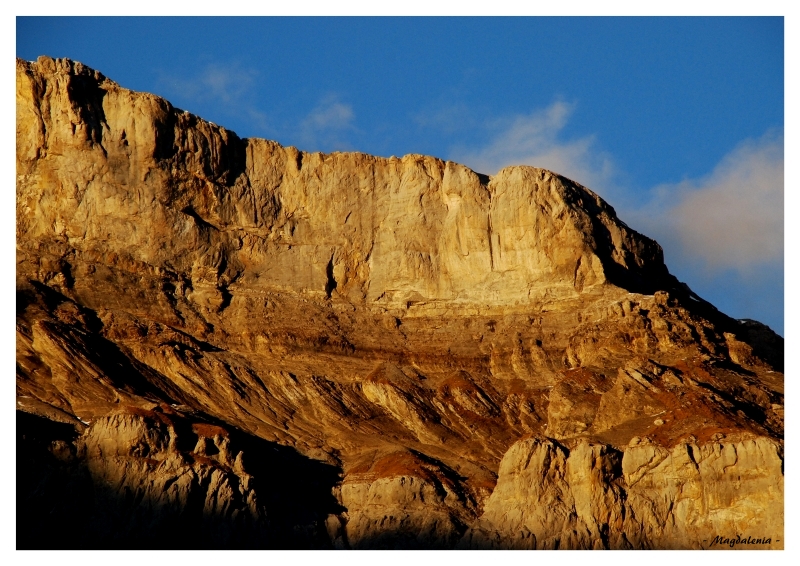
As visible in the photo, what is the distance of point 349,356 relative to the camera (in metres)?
104

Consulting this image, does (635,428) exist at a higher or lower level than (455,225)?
lower

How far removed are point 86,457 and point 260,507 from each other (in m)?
7.45

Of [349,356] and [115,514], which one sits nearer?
[115,514]

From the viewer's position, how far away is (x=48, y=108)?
106m

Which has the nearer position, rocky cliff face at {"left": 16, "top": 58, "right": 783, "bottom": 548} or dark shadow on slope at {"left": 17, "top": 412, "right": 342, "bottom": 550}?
dark shadow on slope at {"left": 17, "top": 412, "right": 342, "bottom": 550}

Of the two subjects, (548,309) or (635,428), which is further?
(548,309)

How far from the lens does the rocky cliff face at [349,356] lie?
86500 mm

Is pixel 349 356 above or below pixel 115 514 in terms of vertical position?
above

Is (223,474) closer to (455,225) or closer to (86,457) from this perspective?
(86,457)

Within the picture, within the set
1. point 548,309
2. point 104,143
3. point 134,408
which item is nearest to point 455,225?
point 548,309

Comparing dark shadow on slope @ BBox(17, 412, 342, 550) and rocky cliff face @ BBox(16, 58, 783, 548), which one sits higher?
rocky cliff face @ BBox(16, 58, 783, 548)

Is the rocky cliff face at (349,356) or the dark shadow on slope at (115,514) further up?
the rocky cliff face at (349,356)

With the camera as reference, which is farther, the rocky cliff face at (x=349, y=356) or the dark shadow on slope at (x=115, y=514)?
the rocky cliff face at (x=349, y=356)

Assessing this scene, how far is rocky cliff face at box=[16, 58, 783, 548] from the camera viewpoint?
8650 cm
